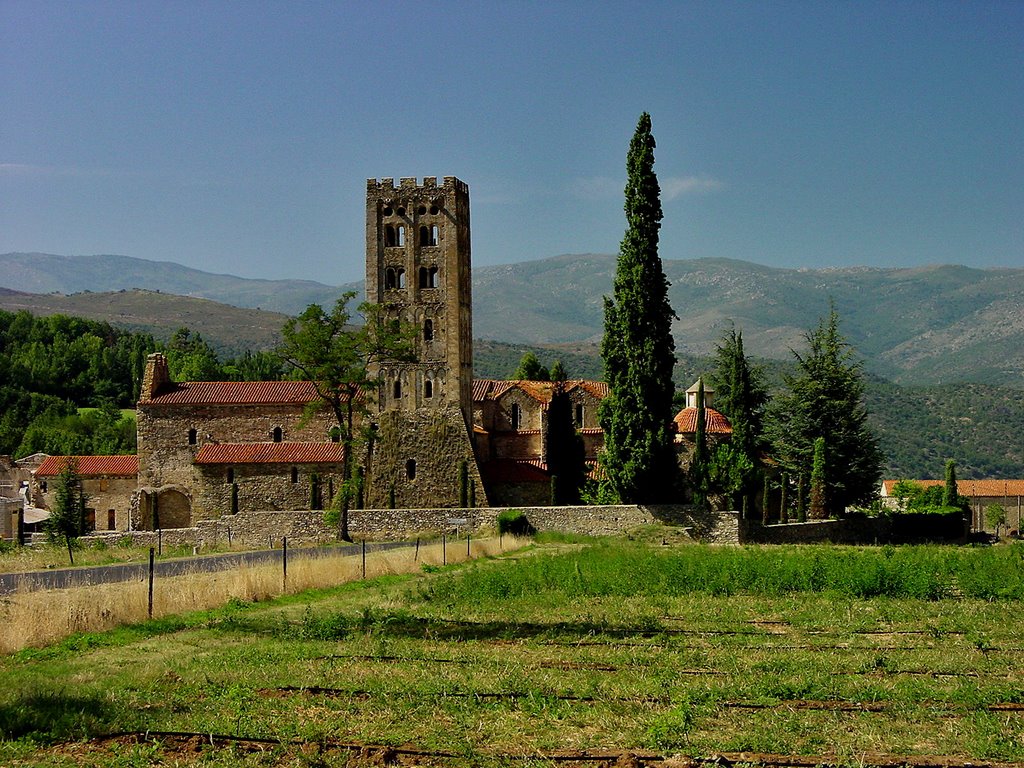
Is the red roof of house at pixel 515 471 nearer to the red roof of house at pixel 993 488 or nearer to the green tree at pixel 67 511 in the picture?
the green tree at pixel 67 511

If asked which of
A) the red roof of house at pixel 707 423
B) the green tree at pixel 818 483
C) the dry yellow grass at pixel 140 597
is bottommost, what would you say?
the dry yellow grass at pixel 140 597

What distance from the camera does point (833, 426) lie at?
192ft

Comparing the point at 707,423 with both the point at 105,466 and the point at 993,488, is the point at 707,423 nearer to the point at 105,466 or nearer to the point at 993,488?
the point at 105,466

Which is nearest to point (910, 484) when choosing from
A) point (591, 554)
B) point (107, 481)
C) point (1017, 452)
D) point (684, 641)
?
point (107, 481)

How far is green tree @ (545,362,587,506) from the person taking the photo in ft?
182

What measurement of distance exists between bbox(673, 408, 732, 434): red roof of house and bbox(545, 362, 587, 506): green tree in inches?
312

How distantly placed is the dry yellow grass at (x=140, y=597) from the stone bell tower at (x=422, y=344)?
23.5 metres

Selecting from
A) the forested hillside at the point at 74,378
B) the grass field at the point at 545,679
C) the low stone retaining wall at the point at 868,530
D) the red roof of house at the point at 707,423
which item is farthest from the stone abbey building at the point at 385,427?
the forested hillside at the point at 74,378

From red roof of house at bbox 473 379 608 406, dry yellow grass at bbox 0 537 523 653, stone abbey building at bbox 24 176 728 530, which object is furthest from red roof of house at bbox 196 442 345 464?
dry yellow grass at bbox 0 537 523 653

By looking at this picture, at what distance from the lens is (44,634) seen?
18.2 m

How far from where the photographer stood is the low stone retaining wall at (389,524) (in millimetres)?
46750

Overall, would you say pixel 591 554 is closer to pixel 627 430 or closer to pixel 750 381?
pixel 627 430

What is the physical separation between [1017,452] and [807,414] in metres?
152

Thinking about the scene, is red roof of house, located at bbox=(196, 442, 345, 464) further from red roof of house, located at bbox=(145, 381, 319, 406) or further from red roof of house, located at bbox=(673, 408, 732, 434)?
red roof of house, located at bbox=(673, 408, 732, 434)
